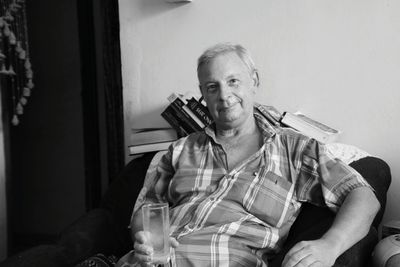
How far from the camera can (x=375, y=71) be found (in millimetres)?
2002

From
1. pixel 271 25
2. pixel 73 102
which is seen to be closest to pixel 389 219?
pixel 271 25

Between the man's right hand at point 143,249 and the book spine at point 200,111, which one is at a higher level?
the book spine at point 200,111

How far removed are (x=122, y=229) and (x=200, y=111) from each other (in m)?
0.66

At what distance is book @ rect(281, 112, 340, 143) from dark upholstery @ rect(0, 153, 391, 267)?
24cm

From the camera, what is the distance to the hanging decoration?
3020 mm

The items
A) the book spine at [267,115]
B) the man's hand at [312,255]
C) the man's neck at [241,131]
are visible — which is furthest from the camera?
the book spine at [267,115]

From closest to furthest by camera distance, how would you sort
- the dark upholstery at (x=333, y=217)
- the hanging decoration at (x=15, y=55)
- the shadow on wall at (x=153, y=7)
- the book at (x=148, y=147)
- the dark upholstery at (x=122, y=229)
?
the dark upholstery at (x=333, y=217), the dark upholstery at (x=122, y=229), the book at (x=148, y=147), the shadow on wall at (x=153, y=7), the hanging decoration at (x=15, y=55)

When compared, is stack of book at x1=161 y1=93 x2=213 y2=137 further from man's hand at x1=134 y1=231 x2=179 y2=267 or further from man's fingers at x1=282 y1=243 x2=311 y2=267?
man's fingers at x1=282 y1=243 x2=311 y2=267

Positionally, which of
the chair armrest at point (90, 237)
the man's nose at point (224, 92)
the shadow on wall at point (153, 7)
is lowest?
the chair armrest at point (90, 237)

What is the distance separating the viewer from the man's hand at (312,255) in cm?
120

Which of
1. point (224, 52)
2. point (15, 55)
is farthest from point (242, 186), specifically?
point (15, 55)

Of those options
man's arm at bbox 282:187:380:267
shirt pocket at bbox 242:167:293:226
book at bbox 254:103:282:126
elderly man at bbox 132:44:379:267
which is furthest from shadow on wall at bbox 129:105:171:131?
man's arm at bbox 282:187:380:267

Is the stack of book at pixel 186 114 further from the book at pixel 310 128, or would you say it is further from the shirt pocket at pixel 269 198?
the shirt pocket at pixel 269 198

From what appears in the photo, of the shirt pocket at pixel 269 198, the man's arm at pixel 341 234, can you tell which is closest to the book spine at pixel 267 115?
the shirt pocket at pixel 269 198
